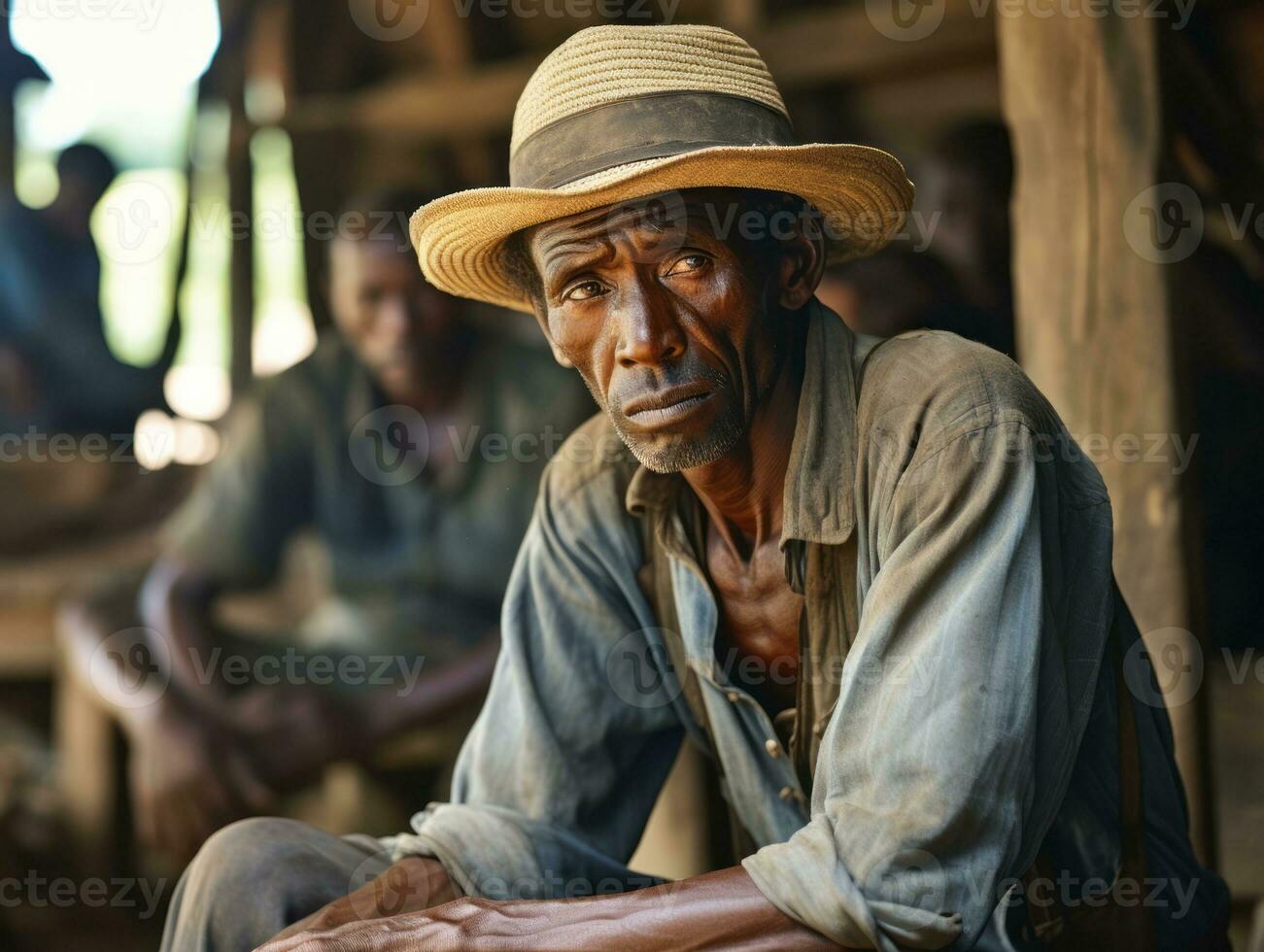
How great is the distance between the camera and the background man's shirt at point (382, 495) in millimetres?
4898

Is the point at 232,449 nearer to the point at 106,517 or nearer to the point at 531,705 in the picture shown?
the point at 106,517

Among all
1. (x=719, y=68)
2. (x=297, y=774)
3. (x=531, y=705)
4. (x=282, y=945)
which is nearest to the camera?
(x=282, y=945)

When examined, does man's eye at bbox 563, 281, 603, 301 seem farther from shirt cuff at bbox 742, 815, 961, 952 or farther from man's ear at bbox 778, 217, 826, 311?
shirt cuff at bbox 742, 815, 961, 952

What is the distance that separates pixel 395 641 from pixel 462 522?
412mm

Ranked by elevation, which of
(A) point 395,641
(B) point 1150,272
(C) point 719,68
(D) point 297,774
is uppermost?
(C) point 719,68

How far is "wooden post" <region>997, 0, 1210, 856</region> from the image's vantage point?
9.62 ft

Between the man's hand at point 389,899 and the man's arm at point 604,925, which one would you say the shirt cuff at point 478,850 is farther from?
the man's arm at point 604,925

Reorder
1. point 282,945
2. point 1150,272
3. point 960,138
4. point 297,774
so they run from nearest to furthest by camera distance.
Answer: point 282,945 → point 1150,272 → point 960,138 → point 297,774

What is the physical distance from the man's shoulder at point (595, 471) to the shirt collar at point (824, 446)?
1.01 ft

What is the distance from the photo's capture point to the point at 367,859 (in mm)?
2297

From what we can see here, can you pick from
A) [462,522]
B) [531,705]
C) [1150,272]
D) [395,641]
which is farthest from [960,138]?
[531,705]
